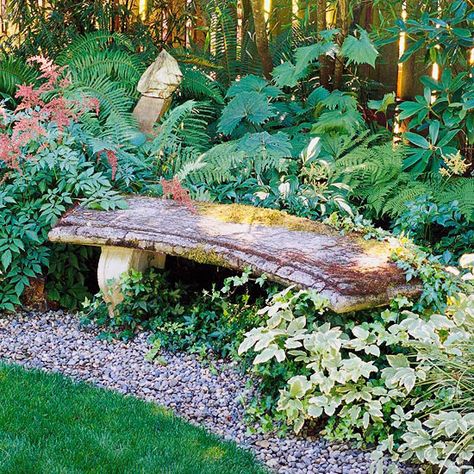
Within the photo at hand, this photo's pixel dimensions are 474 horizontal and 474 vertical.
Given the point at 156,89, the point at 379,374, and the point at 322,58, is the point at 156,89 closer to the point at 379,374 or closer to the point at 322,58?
the point at 322,58

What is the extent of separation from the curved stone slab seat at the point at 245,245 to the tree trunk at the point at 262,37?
218 cm

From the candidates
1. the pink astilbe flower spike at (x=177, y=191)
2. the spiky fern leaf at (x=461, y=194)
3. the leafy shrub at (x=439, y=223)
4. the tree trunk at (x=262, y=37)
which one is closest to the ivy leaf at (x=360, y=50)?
the tree trunk at (x=262, y=37)

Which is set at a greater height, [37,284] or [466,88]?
[466,88]

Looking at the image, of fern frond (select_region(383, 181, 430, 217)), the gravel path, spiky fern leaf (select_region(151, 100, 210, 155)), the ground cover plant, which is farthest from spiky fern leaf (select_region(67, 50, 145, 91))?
fern frond (select_region(383, 181, 430, 217))

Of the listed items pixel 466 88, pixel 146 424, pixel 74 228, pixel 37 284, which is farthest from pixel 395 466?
pixel 466 88

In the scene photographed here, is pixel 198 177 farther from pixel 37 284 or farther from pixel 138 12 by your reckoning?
pixel 138 12

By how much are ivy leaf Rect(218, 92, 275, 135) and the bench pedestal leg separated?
1.55 m

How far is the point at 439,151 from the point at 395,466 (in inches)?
111

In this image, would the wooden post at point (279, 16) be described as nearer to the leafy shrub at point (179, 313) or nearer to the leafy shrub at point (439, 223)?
the leafy shrub at point (439, 223)

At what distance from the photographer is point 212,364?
417 cm

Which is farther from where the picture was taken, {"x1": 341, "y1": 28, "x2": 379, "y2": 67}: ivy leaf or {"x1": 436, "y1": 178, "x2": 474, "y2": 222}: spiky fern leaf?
{"x1": 341, "y1": 28, "x2": 379, "y2": 67}: ivy leaf

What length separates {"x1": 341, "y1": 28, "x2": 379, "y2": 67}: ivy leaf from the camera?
557 centimetres

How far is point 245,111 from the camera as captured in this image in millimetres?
5832

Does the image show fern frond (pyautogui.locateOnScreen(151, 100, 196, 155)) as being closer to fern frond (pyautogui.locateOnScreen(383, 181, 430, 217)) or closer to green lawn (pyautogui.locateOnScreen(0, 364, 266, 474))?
fern frond (pyautogui.locateOnScreen(383, 181, 430, 217))
